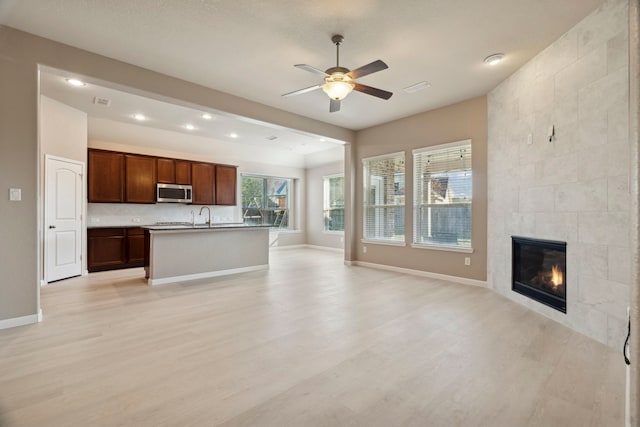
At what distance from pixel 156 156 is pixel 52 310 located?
4140mm

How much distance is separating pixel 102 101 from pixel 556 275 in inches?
279

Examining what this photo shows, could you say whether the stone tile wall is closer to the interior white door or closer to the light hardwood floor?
the light hardwood floor

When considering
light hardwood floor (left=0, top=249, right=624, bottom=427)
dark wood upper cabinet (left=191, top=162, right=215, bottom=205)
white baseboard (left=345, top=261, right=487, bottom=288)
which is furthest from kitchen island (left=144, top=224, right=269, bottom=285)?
dark wood upper cabinet (left=191, top=162, right=215, bottom=205)

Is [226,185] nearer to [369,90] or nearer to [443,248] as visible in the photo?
[443,248]

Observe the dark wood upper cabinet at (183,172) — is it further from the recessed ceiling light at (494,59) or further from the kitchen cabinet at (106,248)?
the recessed ceiling light at (494,59)

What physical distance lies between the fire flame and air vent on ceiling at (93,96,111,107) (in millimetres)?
6887

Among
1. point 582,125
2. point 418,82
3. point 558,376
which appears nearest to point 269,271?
point 418,82

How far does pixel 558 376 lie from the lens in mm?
2199

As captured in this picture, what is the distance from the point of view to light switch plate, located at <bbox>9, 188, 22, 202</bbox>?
309 cm

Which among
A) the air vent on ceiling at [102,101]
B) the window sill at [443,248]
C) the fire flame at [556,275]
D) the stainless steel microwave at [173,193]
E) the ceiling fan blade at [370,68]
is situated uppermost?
the air vent on ceiling at [102,101]

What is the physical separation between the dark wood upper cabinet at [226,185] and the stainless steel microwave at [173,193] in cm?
79

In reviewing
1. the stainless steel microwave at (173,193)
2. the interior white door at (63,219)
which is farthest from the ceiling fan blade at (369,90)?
the stainless steel microwave at (173,193)

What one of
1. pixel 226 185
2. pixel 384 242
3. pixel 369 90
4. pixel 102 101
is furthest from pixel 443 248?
pixel 102 101

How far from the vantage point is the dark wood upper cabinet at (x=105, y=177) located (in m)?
5.97
